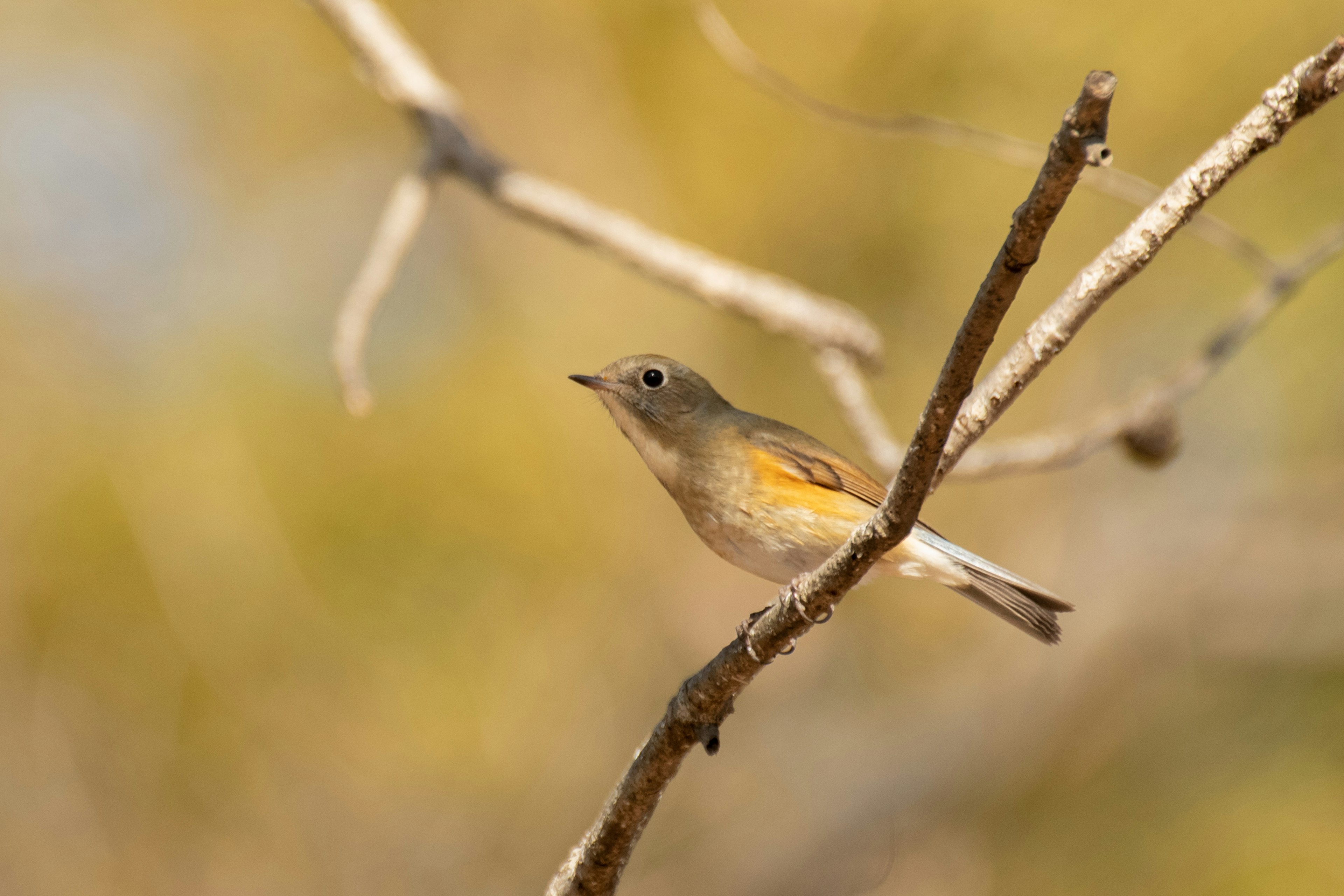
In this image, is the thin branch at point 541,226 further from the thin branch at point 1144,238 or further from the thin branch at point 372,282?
the thin branch at point 1144,238

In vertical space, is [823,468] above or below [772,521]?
above

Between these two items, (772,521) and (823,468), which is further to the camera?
(823,468)

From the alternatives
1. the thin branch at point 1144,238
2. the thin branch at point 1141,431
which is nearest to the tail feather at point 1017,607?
the thin branch at point 1141,431

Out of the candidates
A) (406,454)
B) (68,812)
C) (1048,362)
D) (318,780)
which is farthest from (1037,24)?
(68,812)

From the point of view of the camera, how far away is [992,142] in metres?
5.39

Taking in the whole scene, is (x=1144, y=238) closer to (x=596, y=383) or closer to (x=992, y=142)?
(x=596, y=383)

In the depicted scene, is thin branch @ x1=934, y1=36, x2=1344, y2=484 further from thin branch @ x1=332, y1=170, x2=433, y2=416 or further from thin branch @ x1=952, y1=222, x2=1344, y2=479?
thin branch @ x1=332, y1=170, x2=433, y2=416

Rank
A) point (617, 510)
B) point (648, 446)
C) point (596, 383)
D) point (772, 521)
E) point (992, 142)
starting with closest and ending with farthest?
point (772, 521), point (648, 446), point (596, 383), point (992, 142), point (617, 510)

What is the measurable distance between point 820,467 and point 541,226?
1.38m

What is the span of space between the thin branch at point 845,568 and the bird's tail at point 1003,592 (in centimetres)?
113

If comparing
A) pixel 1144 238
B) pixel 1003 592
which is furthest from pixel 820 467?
pixel 1144 238

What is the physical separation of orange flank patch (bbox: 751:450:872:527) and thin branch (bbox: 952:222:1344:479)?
382 millimetres

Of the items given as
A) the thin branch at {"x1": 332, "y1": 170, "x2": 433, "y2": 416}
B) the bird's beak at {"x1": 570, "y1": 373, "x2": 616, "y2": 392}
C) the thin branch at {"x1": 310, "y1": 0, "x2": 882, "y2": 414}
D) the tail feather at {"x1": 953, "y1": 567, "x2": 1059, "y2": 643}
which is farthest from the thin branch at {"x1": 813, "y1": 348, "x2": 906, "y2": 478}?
the thin branch at {"x1": 332, "y1": 170, "x2": 433, "y2": 416}

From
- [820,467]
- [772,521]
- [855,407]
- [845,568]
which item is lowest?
[845,568]
